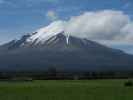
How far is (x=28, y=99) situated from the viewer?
3020 cm

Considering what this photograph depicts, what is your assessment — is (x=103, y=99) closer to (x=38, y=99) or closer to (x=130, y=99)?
(x=130, y=99)

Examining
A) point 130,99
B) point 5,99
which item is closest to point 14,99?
point 5,99

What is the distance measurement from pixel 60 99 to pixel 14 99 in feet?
10.1

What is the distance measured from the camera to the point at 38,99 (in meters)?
31.0

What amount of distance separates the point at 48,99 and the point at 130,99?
5.46 m

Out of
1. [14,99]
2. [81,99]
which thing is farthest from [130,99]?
[14,99]

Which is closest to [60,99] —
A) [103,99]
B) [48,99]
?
[48,99]

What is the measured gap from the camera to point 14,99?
3020 centimetres

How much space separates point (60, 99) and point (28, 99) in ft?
7.21

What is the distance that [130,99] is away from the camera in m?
30.4

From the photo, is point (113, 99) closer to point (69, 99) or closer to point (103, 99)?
point (103, 99)

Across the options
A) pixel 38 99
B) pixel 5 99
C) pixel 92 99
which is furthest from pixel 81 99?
pixel 5 99

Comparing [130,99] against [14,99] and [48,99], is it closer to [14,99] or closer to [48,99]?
[48,99]

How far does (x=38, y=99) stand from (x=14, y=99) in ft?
5.72
